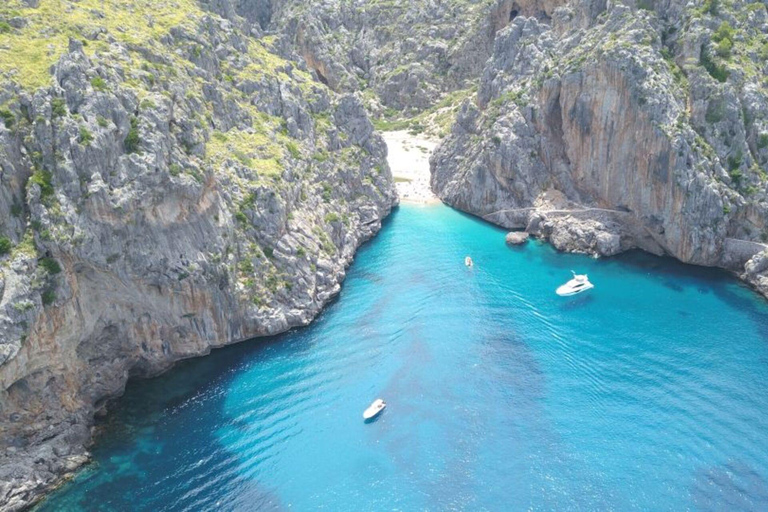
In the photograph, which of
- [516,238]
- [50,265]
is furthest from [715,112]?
[50,265]

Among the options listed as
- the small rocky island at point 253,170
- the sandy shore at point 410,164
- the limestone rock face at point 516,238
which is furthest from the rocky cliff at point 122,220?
the sandy shore at point 410,164

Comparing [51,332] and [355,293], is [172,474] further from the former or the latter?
[355,293]

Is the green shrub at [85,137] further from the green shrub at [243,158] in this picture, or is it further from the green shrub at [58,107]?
the green shrub at [243,158]

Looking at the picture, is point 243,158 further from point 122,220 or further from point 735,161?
point 735,161

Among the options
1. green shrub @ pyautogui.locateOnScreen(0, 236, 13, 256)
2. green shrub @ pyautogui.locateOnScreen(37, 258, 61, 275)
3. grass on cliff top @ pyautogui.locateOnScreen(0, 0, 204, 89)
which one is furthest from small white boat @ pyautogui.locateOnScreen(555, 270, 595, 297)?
green shrub @ pyautogui.locateOnScreen(0, 236, 13, 256)

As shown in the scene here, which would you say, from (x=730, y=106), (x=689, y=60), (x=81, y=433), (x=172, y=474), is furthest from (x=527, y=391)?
(x=689, y=60)
